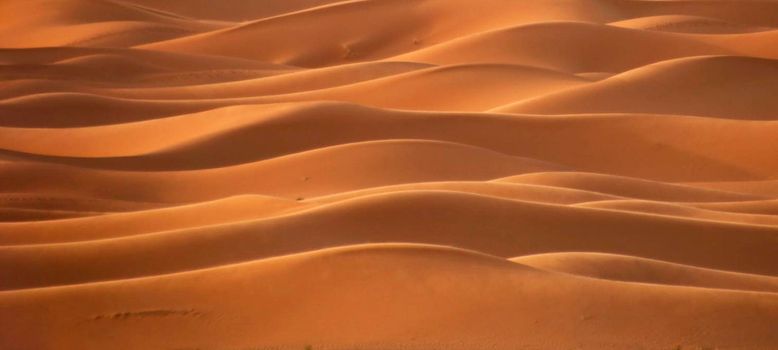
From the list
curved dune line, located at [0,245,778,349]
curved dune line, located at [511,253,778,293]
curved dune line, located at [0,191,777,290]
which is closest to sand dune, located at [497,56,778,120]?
curved dune line, located at [0,191,777,290]

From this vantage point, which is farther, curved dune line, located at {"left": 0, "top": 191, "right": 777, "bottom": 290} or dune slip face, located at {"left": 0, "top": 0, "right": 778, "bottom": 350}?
curved dune line, located at {"left": 0, "top": 191, "right": 777, "bottom": 290}

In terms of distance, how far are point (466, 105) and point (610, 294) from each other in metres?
9.73

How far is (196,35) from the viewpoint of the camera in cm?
2320

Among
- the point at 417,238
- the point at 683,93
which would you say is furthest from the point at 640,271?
the point at 683,93

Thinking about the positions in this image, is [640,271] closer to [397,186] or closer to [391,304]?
[391,304]

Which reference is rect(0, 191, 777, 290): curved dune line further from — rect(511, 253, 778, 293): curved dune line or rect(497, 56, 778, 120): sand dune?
rect(497, 56, 778, 120): sand dune

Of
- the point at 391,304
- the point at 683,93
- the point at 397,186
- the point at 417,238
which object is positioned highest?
the point at 683,93

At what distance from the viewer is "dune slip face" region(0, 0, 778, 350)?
17.3 ft

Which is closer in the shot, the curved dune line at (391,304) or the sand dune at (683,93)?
the curved dune line at (391,304)

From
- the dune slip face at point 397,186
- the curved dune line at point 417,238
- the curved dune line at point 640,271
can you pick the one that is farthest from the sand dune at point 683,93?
the curved dune line at point 640,271

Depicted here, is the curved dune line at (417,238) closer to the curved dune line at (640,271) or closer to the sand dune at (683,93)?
the curved dune line at (640,271)

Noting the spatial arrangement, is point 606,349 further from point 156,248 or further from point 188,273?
point 156,248

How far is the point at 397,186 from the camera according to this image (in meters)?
8.95

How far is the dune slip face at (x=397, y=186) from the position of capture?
5.26 meters
